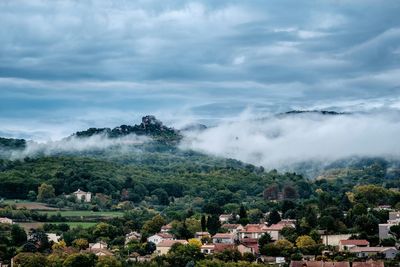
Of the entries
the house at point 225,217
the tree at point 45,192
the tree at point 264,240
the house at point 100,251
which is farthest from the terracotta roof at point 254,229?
the tree at point 45,192

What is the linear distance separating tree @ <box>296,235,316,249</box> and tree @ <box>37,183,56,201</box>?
136ft

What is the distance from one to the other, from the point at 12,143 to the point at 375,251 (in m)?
118

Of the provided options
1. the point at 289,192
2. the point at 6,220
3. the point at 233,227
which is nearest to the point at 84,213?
the point at 6,220

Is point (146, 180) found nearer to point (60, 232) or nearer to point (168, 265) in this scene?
point (60, 232)

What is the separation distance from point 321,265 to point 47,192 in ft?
158

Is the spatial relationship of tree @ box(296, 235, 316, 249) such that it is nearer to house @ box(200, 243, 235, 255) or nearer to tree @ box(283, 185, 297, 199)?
house @ box(200, 243, 235, 255)

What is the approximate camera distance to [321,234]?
59.3m

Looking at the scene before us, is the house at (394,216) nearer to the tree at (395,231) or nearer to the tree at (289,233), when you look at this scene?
the tree at (395,231)

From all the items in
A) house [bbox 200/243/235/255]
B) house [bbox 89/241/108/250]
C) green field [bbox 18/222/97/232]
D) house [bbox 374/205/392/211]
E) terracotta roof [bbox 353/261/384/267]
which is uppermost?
house [bbox 374/205/392/211]

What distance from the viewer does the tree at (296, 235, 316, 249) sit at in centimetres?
5503

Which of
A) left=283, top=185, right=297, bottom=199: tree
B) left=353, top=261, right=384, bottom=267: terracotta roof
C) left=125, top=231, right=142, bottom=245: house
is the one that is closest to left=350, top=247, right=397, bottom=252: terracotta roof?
left=353, top=261, right=384, bottom=267: terracotta roof

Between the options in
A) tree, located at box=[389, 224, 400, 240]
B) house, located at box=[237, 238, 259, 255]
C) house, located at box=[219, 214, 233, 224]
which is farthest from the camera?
house, located at box=[219, 214, 233, 224]

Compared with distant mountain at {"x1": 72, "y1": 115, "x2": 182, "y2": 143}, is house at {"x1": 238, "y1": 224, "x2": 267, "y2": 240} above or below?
below

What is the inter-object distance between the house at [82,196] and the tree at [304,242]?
139ft
